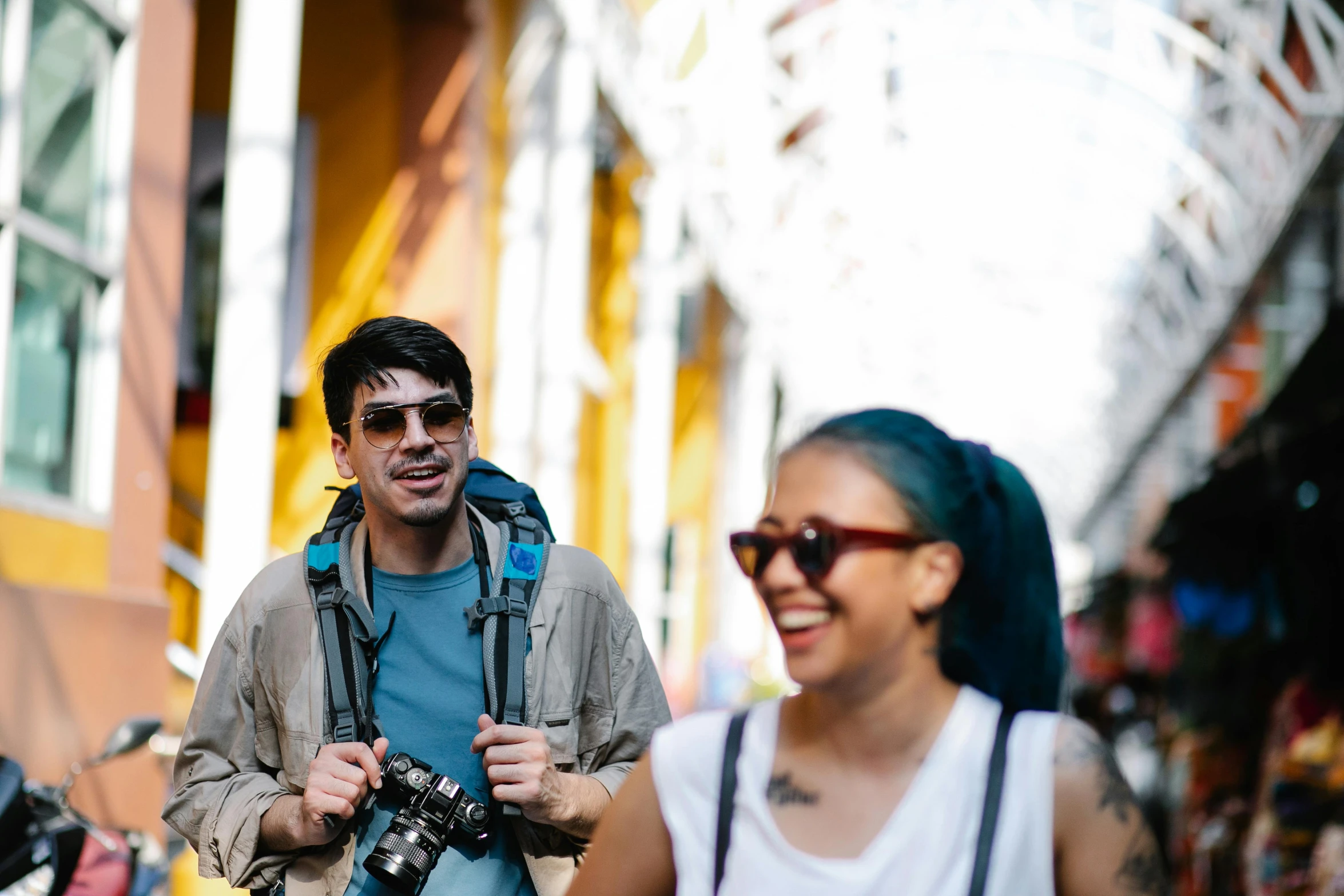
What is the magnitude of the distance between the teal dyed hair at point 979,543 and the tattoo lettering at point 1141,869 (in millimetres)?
337

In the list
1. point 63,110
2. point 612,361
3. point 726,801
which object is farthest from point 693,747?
point 612,361

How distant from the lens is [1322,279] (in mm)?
16141

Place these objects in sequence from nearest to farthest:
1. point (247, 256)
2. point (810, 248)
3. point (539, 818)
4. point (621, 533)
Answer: point (539, 818), point (247, 256), point (621, 533), point (810, 248)

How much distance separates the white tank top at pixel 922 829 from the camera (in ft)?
6.77

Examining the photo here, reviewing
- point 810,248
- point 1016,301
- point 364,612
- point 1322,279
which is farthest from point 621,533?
point 1016,301

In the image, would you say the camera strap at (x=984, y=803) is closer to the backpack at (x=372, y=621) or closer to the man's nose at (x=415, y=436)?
the backpack at (x=372, y=621)

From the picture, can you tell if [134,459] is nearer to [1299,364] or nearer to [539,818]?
[539,818]

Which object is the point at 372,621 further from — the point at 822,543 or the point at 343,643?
the point at 822,543

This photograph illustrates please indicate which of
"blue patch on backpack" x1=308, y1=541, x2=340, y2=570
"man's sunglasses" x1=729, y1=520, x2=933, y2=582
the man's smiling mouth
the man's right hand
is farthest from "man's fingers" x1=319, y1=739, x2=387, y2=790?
"man's sunglasses" x1=729, y1=520, x2=933, y2=582

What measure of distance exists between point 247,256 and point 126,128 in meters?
0.88

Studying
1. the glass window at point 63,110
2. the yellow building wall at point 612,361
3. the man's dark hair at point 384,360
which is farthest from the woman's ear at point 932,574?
the yellow building wall at point 612,361

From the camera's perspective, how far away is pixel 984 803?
209 centimetres

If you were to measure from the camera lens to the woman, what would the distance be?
461 millimetres

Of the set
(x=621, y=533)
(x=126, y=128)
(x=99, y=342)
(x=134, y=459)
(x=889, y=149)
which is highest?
(x=889, y=149)
